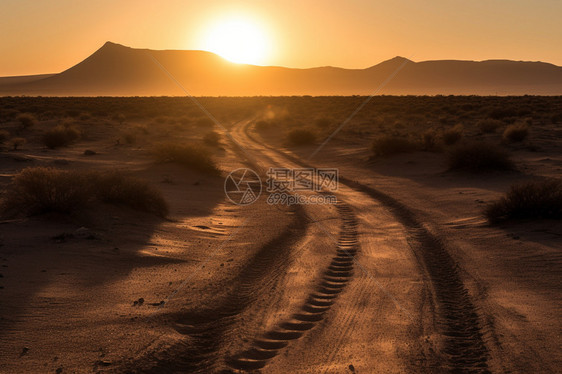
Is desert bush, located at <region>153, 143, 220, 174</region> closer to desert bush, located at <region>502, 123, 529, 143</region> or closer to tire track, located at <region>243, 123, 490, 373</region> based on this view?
tire track, located at <region>243, 123, 490, 373</region>

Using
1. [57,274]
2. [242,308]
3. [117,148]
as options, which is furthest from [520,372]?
[117,148]

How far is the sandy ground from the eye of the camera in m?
5.19

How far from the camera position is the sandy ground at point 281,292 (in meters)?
5.19

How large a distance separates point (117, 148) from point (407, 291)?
2239 centimetres

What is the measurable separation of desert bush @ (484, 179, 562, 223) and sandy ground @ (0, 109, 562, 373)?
47 centimetres

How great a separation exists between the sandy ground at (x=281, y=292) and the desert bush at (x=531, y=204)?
1.53 ft

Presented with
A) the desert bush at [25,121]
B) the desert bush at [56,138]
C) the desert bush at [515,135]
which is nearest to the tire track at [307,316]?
the desert bush at [515,135]

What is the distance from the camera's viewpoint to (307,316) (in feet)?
20.6

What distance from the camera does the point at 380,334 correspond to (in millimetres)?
5781

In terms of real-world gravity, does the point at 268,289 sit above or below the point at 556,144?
below

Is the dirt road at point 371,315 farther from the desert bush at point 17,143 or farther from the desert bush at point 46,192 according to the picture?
the desert bush at point 17,143

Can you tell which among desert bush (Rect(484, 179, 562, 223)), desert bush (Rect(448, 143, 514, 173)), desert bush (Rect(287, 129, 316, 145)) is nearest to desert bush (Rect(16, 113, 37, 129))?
desert bush (Rect(287, 129, 316, 145))

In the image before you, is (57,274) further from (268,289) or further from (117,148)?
(117,148)

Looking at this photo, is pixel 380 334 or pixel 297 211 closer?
pixel 380 334
